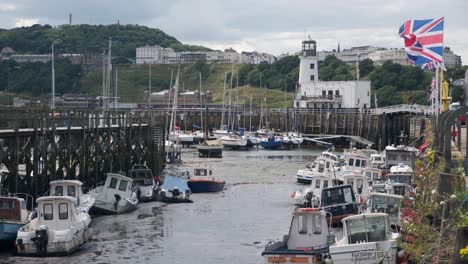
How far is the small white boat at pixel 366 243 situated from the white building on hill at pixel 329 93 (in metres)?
114

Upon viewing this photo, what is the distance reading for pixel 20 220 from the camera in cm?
3859

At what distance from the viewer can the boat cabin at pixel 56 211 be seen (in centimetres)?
3847

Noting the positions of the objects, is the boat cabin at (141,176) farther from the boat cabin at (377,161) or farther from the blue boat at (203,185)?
the boat cabin at (377,161)

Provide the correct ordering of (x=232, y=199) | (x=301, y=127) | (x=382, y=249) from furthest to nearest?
(x=301, y=127)
(x=232, y=199)
(x=382, y=249)

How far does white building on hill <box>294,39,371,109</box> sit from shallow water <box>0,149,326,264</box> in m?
78.5

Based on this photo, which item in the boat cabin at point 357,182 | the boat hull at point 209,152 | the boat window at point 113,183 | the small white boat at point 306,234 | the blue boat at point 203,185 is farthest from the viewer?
the boat hull at point 209,152

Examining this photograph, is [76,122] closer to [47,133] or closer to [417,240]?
[47,133]

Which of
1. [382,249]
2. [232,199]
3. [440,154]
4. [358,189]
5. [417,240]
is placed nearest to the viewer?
[417,240]

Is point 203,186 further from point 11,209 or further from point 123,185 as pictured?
point 11,209

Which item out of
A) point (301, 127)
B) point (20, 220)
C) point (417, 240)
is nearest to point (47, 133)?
point (20, 220)

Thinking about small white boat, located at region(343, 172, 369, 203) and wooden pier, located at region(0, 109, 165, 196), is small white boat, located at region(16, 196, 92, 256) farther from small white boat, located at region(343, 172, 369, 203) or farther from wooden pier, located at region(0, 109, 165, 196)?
small white boat, located at region(343, 172, 369, 203)

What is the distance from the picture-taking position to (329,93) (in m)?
152

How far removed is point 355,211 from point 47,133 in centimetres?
1682

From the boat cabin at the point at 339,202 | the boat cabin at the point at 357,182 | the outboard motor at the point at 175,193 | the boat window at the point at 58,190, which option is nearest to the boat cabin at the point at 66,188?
the boat window at the point at 58,190
